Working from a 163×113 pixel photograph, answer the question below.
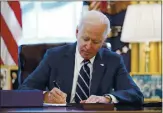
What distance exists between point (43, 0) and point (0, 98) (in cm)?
73

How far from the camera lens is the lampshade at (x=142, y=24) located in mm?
1827

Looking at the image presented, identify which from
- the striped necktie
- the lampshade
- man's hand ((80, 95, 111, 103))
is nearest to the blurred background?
the lampshade

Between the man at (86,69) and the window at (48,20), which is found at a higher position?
the window at (48,20)

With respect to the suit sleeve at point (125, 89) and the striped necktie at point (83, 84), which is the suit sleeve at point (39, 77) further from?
the suit sleeve at point (125, 89)

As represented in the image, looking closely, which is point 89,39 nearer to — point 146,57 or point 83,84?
point 83,84

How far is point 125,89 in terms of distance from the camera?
1438 mm

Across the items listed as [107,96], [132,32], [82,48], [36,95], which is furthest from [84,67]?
[132,32]

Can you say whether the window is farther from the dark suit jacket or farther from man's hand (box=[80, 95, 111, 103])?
man's hand (box=[80, 95, 111, 103])

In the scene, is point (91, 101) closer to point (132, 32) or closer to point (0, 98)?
point (0, 98)

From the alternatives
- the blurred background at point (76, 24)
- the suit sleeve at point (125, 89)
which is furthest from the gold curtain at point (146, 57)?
the suit sleeve at point (125, 89)

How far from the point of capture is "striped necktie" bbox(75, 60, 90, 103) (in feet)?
4.71

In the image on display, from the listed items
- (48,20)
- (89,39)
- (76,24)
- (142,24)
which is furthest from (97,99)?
(142,24)

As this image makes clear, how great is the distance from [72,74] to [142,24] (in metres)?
0.65

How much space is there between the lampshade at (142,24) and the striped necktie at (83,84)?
1.38ft
